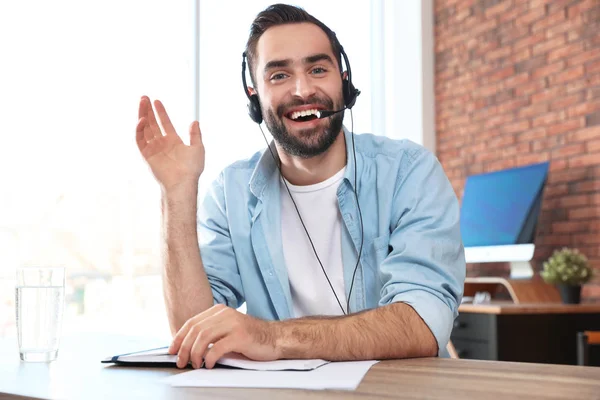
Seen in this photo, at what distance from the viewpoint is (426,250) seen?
133 centimetres

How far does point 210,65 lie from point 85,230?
1.03 m

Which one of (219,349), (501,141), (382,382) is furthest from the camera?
(501,141)

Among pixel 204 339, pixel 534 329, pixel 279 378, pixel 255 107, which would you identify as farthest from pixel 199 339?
pixel 534 329

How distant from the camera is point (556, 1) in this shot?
145 inches

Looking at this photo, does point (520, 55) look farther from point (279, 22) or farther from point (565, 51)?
point (279, 22)

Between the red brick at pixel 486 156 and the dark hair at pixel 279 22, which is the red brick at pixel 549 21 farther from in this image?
the dark hair at pixel 279 22

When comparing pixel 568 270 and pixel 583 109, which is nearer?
pixel 568 270

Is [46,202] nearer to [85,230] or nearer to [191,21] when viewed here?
[85,230]

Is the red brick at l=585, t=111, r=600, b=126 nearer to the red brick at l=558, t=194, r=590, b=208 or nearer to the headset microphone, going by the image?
the red brick at l=558, t=194, r=590, b=208

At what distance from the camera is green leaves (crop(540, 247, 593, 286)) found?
3.20 meters

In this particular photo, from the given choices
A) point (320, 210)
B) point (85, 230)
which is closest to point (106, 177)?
point (85, 230)

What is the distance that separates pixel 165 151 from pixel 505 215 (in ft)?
8.23

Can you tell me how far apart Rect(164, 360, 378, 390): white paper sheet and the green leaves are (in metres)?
2.54

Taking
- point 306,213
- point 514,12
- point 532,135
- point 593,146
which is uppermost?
point 514,12
